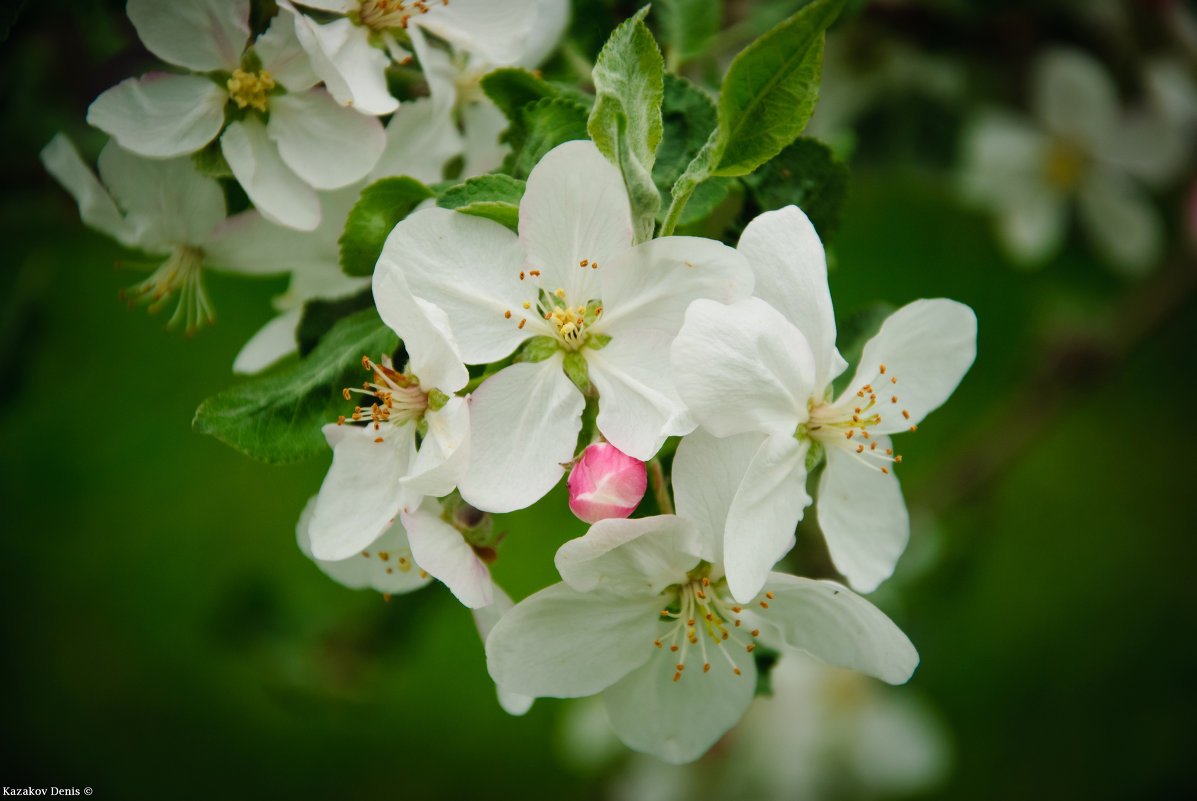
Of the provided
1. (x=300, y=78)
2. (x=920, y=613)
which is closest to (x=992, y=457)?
(x=920, y=613)

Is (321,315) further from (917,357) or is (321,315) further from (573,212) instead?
(917,357)

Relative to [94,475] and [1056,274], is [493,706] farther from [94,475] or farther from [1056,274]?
[1056,274]

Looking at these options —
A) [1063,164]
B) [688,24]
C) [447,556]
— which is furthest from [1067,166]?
[447,556]

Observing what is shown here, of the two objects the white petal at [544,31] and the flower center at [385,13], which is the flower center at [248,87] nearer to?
the flower center at [385,13]

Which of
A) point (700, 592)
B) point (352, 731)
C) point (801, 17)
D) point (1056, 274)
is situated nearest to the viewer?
point (801, 17)

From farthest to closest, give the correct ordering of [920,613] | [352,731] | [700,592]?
1. [352,731]
2. [920,613]
3. [700,592]

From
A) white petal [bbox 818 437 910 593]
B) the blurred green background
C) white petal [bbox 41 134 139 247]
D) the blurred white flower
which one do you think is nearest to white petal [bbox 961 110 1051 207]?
the blurred green background

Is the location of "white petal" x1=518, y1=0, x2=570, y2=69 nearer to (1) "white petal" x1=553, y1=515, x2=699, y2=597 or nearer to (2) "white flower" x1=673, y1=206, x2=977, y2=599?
(2) "white flower" x1=673, y1=206, x2=977, y2=599
